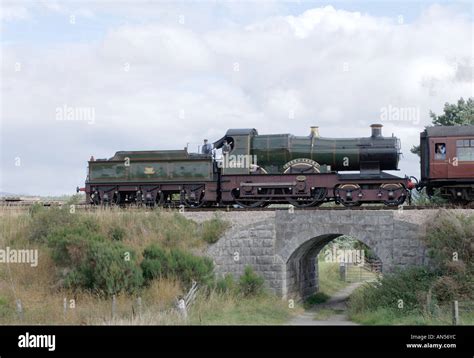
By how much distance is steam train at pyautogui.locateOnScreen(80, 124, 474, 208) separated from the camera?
83.2 ft

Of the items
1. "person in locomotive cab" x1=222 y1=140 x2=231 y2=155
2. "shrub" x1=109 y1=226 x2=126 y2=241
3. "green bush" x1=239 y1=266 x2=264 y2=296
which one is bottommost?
"green bush" x1=239 y1=266 x2=264 y2=296

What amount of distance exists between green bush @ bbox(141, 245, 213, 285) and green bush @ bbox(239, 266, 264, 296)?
1.24 meters

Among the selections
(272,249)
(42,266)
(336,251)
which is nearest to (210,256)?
(272,249)

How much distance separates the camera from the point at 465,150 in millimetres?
24953

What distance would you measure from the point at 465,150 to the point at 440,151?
35.0 inches

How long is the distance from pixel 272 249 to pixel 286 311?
2.37m

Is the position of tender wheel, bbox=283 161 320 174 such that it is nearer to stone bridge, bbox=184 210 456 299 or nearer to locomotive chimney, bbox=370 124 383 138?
stone bridge, bbox=184 210 456 299

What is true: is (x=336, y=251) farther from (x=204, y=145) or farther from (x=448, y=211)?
(x=448, y=211)

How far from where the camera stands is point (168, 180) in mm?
27797

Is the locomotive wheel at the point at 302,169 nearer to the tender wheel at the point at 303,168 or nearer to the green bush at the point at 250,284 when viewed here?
the tender wheel at the point at 303,168

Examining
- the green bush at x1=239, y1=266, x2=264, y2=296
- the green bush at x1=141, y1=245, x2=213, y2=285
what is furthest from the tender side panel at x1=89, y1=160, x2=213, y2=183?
the green bush at x1=239, y1=266, x2=264, y2=296

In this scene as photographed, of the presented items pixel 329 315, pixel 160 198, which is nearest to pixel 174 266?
pixel 160 198

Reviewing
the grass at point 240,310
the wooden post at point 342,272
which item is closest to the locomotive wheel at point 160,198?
the grass at point 240,310

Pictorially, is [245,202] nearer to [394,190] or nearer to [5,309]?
[394,190]
